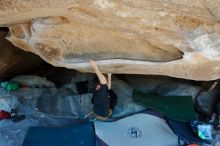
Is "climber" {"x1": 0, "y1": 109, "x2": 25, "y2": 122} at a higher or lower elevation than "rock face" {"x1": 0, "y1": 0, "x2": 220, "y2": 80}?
lower

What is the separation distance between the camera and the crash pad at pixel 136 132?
4281 millimetres

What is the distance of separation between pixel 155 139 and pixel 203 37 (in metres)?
1.72

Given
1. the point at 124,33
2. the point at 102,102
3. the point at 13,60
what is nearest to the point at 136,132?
the point at 102,102

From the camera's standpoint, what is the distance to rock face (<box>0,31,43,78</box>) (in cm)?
576

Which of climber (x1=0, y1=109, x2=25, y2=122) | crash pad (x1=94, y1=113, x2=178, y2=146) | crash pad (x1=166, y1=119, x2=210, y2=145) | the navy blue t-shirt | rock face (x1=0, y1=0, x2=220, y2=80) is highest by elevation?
rock face (x1=0, y1=0, x2=220, y2=80)

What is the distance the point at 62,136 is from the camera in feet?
14.5

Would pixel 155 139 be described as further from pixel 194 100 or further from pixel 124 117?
pixel 194 100

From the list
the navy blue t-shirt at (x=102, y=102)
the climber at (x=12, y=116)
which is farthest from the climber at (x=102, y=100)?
the climber at (x=12, y=116)

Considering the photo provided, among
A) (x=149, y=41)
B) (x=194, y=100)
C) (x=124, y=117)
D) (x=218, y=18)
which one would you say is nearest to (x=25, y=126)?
(x=124, y=117)

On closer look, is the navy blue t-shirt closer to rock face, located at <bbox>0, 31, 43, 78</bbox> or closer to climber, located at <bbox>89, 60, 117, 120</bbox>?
climber, located at <bbox>89, 60, 117, 120</bbox>

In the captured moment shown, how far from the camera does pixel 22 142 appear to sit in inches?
174

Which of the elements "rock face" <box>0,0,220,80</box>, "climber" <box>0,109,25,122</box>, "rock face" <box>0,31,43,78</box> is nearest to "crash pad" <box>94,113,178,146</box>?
"rock face" <box>0,0,220,80</box>

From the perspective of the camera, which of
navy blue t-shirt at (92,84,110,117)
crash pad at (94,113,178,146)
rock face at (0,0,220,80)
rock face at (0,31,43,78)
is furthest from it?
rock face at (0,31,43,78)

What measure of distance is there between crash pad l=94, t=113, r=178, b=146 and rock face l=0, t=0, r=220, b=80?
745 mm
